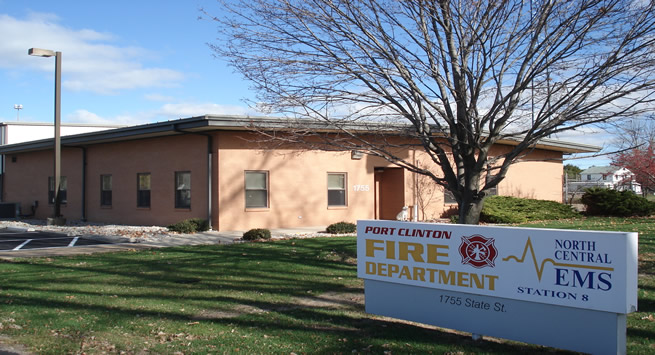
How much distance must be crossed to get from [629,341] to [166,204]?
1915cm

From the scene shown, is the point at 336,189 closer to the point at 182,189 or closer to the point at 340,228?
the point at 340,228

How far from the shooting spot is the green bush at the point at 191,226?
19875 mm

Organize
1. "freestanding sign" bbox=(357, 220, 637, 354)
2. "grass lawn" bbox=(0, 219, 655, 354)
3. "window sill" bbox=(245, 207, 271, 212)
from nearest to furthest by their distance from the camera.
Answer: "freestanding sign" bbox=(357, 220, 637, 354) → "grass lawn" bbox=(0, 219, 655, 354) → "window sill" bbox=(245, 207, 271, 212)

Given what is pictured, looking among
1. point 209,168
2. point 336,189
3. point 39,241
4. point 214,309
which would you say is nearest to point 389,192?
point 336,189

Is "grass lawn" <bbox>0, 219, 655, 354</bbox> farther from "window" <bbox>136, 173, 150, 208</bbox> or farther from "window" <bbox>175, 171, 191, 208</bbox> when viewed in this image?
"window" <bbox>136, 173, 150, 208</bbox>

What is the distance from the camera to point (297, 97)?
426 inches

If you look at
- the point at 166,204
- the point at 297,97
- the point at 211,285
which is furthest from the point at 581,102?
the point at 166,204

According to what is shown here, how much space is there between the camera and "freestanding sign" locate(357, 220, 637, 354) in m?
5.86

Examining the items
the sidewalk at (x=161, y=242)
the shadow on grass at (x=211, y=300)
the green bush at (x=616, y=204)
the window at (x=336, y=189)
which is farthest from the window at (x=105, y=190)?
the green bush at (x=616, y=204)

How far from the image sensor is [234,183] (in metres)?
21.4

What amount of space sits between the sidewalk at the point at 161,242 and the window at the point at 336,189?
6.90 feet

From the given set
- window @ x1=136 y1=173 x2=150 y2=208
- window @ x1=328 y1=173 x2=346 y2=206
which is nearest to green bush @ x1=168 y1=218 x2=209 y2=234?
window @ x1=136 y1=173 x2=150 y2=208

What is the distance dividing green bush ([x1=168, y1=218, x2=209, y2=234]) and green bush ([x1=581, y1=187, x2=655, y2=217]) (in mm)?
18668

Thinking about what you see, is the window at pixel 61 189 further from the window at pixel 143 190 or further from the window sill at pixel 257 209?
the window sill at pixel 257 209
